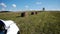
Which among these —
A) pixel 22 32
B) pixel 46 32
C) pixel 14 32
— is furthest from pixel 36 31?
pixel 14 32

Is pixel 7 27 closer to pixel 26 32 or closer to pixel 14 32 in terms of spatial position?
pixel 14 32

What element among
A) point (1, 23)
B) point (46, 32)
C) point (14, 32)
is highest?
point (1, 23)

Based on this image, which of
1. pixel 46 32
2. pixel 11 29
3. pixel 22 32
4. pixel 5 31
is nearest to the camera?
pixel 5 31

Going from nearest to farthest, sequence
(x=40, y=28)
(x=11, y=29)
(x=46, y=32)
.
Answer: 1. (x=11, y=29)
2. (x=46, y=32)
3. (x=40, y=28)

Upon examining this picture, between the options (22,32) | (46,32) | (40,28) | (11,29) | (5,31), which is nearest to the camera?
(5,31)

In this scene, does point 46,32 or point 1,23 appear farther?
point 46,32

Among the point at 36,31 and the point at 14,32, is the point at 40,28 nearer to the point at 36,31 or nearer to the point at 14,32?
the point at 36,31

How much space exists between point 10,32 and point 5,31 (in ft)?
1.31

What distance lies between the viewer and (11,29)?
858 centimetres

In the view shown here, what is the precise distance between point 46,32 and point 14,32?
6.80m

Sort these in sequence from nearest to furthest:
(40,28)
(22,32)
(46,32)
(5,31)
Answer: (5,31), (22,32), (46,32), (40,28)

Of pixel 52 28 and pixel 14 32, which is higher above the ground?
pixel 14 32

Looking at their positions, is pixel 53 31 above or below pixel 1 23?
below

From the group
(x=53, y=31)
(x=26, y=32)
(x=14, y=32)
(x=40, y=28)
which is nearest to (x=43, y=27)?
(x=40, y=28)
